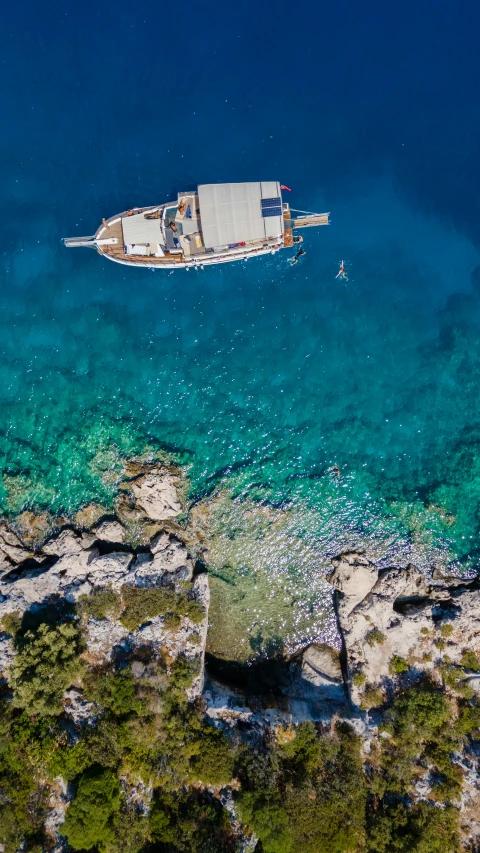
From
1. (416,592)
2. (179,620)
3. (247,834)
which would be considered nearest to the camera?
(247,834)

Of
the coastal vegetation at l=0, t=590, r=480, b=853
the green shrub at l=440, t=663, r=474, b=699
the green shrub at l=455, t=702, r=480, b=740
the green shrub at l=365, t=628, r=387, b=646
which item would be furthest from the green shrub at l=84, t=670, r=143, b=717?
the green shrub at l=455, t=702, r=480, b=740

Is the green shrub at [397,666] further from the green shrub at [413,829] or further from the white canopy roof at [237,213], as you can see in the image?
→ the white canopy roof at [237,213]

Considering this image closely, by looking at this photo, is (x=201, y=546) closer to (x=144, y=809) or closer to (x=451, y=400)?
(x=144, y=809)

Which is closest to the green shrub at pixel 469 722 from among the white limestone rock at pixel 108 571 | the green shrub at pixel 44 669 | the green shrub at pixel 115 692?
the green shrub at pixel 115 692

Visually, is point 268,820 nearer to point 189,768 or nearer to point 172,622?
point 189,768

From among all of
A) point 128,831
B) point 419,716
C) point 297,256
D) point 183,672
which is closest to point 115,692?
point 183,672

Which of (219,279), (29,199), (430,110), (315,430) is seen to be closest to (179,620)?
(315,430)

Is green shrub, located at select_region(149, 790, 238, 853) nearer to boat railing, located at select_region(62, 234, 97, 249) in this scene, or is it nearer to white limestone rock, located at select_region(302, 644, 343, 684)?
white limestone rock, located at select_region(302, 644, 343, 684)
